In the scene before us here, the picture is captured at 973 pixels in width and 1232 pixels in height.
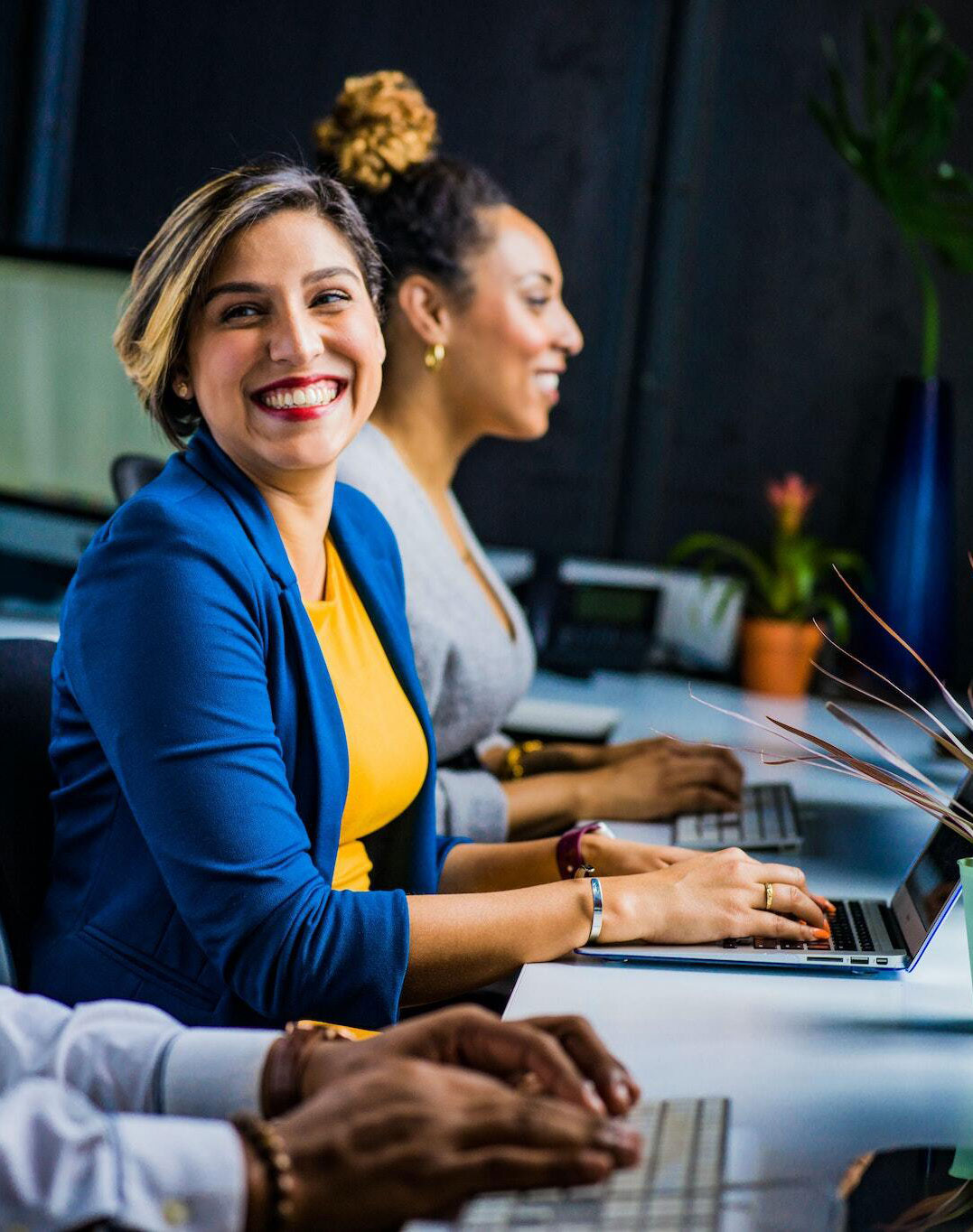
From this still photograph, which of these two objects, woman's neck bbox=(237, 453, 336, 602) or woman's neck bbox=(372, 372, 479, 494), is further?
woman's neck bbox=(372, 372, 479, 494)

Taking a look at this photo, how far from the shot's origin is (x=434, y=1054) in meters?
0.94

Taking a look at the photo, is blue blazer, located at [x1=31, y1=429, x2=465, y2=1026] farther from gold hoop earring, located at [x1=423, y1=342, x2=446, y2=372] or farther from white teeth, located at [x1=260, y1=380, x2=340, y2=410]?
gold hoop earring, located at [x1=423, y1=342, x2=446, y2=372]

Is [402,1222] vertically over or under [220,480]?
under

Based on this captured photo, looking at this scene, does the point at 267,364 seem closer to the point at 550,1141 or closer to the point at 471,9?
the point at 550,1141

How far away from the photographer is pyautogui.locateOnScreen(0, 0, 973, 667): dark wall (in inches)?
116

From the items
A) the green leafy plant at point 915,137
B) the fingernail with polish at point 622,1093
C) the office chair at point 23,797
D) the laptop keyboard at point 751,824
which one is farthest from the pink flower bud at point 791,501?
the fingernail with polish at point 622,1093

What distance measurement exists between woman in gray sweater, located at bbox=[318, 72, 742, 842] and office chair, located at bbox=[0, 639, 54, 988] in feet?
1.87

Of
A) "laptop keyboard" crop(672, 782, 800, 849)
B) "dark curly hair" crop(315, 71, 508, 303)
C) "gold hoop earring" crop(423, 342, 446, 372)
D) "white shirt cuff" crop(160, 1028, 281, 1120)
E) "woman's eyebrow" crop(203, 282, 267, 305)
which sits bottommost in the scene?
"laptop keyboard" crop(672, 782, 800, 849)

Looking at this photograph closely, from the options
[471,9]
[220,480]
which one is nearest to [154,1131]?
[220,480]

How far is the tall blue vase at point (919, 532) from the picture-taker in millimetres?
2715

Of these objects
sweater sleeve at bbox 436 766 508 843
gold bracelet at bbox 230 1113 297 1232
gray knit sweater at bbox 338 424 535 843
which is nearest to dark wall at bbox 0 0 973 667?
gray knit sweater at bbox 338 424 535 843

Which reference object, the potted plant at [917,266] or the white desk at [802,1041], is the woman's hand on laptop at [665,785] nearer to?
the white desk at [802,1041]

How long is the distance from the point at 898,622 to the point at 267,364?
1.64 meters

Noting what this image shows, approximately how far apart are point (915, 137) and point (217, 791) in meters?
2.15
